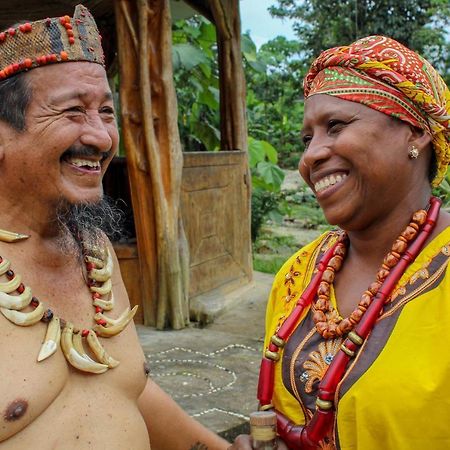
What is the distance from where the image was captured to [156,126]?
6.07 metres

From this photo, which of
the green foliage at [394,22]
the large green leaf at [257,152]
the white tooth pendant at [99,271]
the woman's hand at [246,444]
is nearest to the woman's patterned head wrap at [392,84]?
the white tooth pendant at [99,271]

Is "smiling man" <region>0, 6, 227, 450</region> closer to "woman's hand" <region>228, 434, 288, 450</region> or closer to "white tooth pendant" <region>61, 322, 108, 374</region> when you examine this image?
"white tooth pendant" <region>61, 322, 108, 374</region>

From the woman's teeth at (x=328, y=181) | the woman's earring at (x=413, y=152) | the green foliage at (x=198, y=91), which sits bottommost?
the green foliage at (x=198, y=91)

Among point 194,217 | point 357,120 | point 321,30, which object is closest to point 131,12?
point 194,217

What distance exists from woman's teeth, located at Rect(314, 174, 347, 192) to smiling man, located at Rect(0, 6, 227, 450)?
598 millimetres

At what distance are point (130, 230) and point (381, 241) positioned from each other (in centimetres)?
509

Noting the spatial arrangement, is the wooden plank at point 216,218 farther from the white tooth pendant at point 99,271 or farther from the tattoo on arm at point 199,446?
the white tooth pendant at point 99,271

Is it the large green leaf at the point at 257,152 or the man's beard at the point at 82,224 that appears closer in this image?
the man's beard at the point at 82,224

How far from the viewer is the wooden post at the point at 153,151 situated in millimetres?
5863

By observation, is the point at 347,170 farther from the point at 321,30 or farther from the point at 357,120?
the point at 321,30

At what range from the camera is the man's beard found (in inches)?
73.9

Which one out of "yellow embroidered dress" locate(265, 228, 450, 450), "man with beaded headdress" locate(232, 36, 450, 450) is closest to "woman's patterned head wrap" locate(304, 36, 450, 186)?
"man with beaded headdress" locate(232, 36, 450, 450)

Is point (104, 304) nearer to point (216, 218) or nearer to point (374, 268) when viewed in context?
point (374, 268)

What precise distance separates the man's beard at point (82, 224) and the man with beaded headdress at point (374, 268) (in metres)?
0.61
